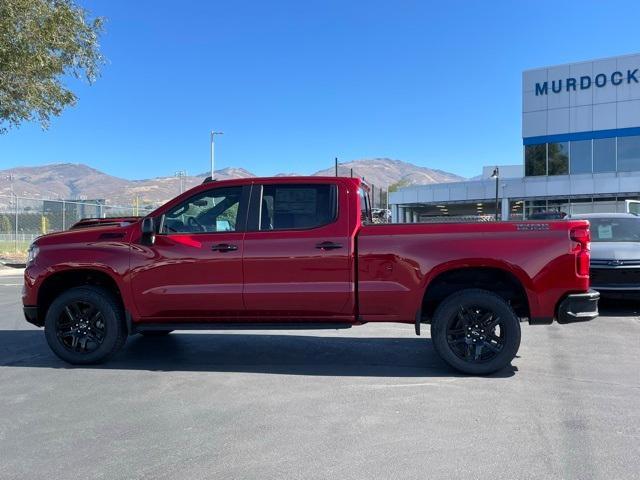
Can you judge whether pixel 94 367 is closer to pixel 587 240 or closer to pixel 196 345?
pixel 196 345

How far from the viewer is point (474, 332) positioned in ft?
19.7

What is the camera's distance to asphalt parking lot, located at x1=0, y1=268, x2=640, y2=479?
12.6 feet

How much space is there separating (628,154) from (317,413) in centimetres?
3534

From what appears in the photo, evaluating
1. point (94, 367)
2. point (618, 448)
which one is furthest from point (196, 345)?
point (618, 448)

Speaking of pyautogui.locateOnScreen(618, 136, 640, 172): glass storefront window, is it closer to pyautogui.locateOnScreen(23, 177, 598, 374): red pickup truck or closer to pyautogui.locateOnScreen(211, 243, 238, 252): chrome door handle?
pyautogui.locateOnScreen(23, 177, 598, 374): red pickup truck

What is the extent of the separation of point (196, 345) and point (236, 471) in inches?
158

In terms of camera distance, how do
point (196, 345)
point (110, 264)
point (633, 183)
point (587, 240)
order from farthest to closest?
1. point (633, 183)
2. point (196, 345)
3. point (110, 264)
4. point (587, 240)

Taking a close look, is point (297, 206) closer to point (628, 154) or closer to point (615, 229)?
point (615, 229)

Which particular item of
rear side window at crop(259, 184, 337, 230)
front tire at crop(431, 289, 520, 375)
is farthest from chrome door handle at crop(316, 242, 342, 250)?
front tire at crop(431, 289, 520, 375)

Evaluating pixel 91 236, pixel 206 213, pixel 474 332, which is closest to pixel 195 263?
pixel 206 213

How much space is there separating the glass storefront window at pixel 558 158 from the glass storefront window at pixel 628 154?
9.59 ft

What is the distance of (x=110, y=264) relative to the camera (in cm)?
627

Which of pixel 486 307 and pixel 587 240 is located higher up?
pixel 587 240

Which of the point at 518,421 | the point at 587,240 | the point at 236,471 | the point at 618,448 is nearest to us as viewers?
the point at 236,471
